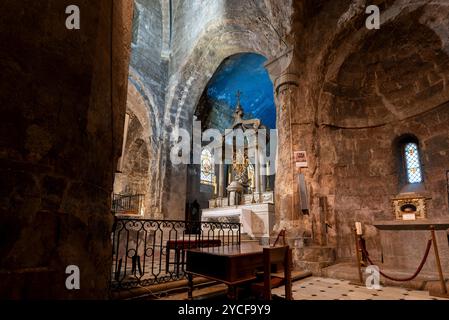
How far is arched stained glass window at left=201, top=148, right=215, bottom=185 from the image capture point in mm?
13961

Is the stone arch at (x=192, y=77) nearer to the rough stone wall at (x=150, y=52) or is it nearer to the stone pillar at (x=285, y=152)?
the rough stone wall at (x=150, y=52)

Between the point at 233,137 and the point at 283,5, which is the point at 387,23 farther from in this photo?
the point at 233,137

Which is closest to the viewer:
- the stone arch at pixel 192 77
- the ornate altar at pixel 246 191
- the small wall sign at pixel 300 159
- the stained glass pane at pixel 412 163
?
the small wall sign at pixel 300 159

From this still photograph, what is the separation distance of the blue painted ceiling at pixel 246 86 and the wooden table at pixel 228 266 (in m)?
10.6

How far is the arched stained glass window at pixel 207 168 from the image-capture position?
14.0m

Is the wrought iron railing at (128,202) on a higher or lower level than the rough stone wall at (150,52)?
lower

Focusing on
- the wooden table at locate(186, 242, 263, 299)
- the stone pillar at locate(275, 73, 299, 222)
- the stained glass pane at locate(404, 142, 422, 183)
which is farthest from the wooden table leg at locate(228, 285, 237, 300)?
the stained glass pane at locate(404, 142, 422, 183)

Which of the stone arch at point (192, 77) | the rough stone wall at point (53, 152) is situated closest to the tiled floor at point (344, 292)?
the rough stone wall at point (53, 152)

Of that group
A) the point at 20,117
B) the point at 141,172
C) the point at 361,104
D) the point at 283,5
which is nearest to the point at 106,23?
the point at 20,117

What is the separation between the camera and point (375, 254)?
6543 millimetres

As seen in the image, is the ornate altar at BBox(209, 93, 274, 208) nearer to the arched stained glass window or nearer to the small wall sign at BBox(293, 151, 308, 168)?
the arched stained glass window

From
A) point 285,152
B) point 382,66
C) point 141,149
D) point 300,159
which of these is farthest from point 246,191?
point 141,149

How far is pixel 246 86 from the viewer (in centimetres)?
1362

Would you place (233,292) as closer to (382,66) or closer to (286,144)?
(286,144)
